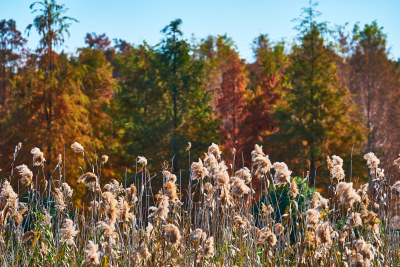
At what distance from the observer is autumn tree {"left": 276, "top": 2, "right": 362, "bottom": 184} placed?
45.9ft

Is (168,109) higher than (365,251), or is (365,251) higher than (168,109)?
(168,109)

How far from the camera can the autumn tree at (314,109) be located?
45.9 feet

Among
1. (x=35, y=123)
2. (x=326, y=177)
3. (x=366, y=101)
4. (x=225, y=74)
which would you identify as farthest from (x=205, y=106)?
(x=366, y=101)

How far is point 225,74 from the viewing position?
54.4 ft

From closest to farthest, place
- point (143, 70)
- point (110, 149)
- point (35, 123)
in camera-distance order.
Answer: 1. point (35, 123)
2. point (110, 149)
3. point (143, 70)

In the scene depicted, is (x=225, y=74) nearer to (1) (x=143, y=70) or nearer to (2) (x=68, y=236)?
(1) (x=143, y=70)

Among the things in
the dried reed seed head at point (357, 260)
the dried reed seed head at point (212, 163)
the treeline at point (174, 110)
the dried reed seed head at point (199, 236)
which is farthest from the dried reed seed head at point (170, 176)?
the treeline at point (174, 110)

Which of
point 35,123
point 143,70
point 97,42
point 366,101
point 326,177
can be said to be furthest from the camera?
point 97,42

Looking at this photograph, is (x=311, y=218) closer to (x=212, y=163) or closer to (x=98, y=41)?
(x=212, y=163)

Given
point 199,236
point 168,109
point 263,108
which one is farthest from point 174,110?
point 199,236

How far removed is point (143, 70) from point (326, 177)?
295 inches

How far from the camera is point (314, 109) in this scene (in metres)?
14.4

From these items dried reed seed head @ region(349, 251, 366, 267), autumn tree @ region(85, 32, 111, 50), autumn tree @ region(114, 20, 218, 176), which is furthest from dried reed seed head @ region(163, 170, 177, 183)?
autumn tree @ region(85, 32, 111, 50)

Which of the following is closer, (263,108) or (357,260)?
(357,260)
